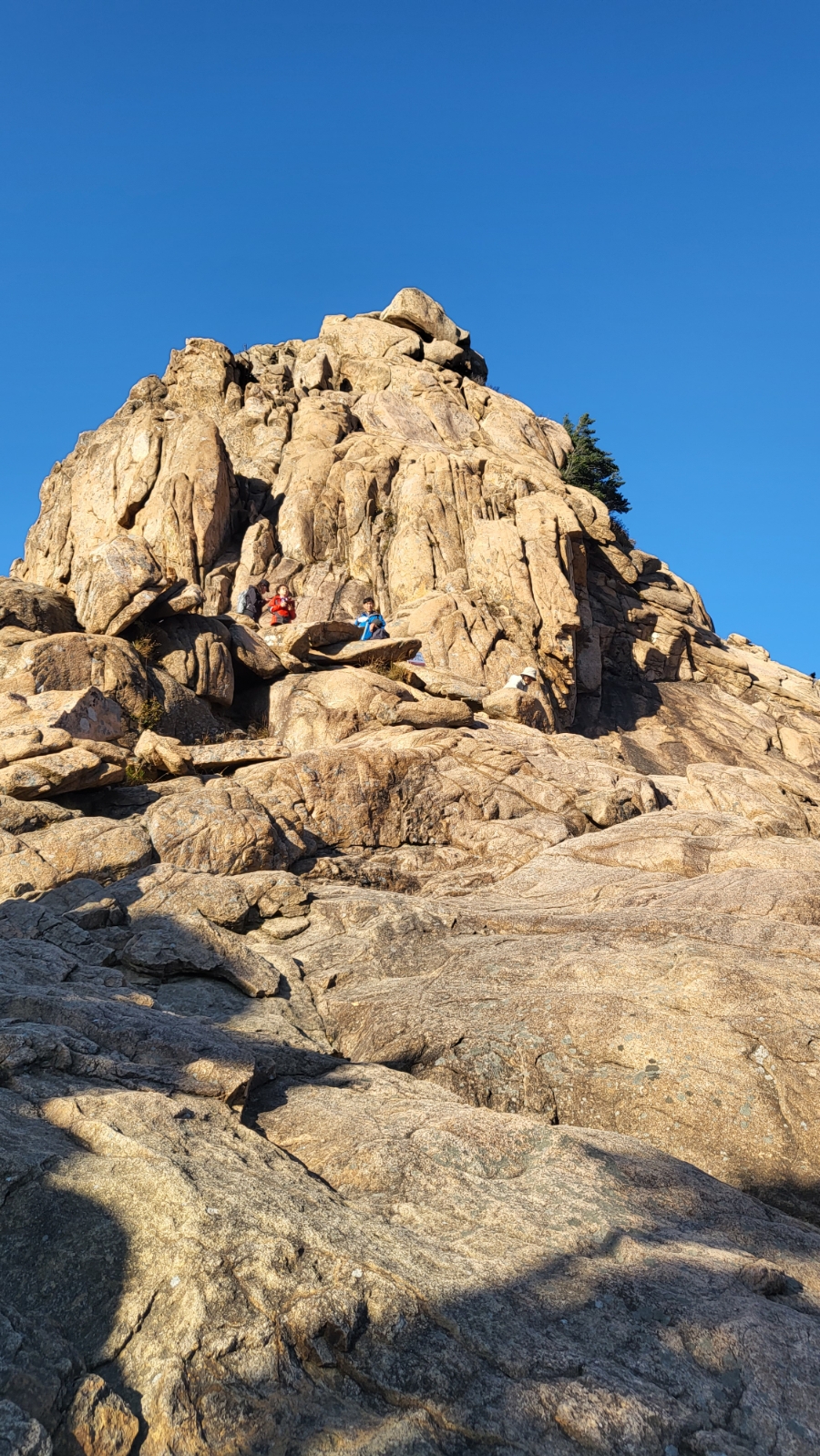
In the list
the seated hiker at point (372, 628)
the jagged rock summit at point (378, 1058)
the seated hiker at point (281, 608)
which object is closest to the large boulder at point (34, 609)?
the jagged rock summit at point (378, 1058)

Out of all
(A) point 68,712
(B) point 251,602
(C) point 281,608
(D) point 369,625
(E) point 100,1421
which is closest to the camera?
(E) point 100,1421

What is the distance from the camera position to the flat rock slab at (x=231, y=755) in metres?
24.5

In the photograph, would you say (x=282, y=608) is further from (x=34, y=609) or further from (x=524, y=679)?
(x=34, y=609)

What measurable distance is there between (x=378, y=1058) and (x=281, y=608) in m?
29.6

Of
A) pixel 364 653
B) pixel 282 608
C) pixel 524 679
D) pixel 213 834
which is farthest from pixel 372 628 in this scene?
pixel 213 834

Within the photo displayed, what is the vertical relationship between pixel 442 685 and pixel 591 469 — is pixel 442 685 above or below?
below

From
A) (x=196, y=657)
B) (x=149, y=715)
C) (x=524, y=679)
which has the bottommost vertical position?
(x=149, y=715)

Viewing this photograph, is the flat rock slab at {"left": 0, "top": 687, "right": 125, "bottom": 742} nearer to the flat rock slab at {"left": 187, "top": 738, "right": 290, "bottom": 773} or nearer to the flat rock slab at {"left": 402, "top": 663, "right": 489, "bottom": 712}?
the flat rock slab at {"left": 187, "top": 738, "right": 290, "bottom": 773}

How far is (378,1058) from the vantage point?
1218 centimetres

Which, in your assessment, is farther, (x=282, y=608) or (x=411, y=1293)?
(x=282, y=608)

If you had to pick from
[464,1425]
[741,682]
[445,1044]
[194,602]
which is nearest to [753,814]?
[445,1044]

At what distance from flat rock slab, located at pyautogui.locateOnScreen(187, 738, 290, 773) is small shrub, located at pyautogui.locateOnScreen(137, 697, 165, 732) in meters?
3.74

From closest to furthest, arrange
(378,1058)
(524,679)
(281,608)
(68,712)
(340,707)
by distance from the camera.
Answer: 1. (378,1058)
2. (68,712)
3. (340,707)
4. (524,679)
5. (281,608)

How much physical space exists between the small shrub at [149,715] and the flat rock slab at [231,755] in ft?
12.3
